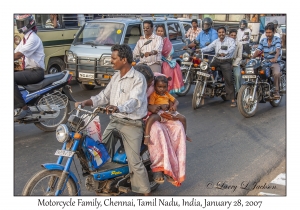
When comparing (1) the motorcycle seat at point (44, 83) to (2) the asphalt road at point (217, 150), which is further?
(1) the motorcycle seat at point (44, 83)

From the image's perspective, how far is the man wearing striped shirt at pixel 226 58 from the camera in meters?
9.33

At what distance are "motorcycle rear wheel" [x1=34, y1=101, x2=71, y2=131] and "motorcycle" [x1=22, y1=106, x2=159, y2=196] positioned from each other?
9.89 feet

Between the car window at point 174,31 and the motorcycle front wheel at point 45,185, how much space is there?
8244 mm

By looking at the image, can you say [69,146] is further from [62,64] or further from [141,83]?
[62,64]

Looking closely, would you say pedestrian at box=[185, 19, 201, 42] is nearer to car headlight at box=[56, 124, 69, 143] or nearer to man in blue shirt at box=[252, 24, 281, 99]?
man in blue shirt at box=[252, 24, 281, 99]

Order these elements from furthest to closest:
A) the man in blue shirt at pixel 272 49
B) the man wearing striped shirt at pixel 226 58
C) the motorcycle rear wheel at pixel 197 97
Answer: the man wearing striped shirt at pixel 226 58
the motorcycle rear wheel at pixel 197 97
the man in blue shirt at pixel 272 49

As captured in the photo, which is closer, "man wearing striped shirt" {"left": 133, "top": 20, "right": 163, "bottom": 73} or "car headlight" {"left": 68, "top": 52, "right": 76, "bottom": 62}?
"man wearing striped shirt" {"left": 133, "top": 20, "right": 163, "bottom": 73}

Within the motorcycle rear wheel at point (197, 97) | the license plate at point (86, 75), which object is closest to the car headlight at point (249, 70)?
the motorcycle rear wheel at point (197, 97)

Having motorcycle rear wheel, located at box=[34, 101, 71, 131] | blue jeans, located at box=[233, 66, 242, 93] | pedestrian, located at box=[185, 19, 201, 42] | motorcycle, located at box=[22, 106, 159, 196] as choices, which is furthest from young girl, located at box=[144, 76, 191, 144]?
pedestrian, located at box=[185, 19, 201, 42]

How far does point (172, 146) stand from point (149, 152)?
25 centimetres

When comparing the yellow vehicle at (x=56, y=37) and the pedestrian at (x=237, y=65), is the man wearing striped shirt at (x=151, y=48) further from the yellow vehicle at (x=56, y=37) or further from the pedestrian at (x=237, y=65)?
the yellow vehicle at (x=56, y=37)

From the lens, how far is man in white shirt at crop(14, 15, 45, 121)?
672cm

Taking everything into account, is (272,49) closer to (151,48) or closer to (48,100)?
(151,48)

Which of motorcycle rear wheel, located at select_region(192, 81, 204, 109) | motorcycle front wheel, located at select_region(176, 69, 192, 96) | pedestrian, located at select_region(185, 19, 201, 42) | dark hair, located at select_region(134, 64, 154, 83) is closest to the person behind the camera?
dark hair, located at select_region(134, 64, 154, 83)
